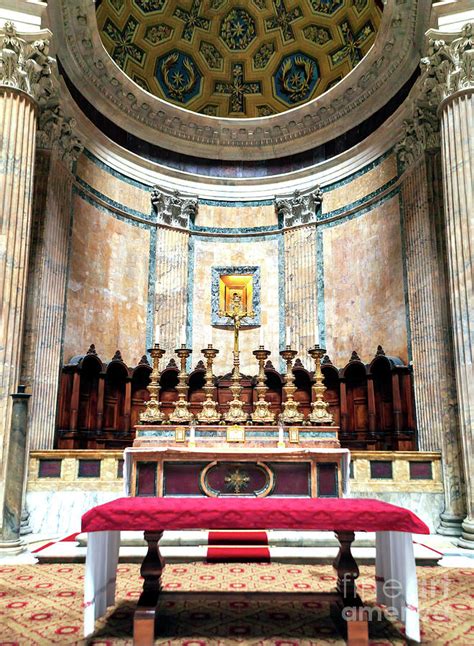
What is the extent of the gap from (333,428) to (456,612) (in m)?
3.50

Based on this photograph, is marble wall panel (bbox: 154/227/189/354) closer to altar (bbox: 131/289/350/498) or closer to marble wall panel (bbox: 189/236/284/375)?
marble wall panel (bbox: 189/236/284/375)

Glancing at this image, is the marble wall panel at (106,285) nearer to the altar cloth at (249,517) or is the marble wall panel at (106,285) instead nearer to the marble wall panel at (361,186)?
the marble wall panel at (361,186)

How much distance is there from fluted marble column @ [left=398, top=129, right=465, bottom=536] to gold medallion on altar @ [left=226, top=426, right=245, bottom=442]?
3547mm

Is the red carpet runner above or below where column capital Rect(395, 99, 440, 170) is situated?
below

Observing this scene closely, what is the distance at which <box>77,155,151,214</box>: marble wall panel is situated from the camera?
13.1 meters

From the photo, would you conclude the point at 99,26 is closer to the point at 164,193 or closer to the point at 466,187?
the point at 164,193

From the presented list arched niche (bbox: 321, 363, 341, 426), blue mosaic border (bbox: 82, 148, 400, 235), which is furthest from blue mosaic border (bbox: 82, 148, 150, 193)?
arched niche (bbox: 321, 363, 341, 426)

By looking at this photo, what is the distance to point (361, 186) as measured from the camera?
13977mm

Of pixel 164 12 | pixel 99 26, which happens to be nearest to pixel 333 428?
pixel 99 26

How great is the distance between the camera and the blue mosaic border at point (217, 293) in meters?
15.2

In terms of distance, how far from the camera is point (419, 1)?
37.4 ft

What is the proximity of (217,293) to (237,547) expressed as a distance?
30.2 feet

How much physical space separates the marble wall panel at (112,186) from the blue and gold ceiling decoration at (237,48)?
3.33m

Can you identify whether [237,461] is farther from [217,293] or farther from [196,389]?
[217,293]
